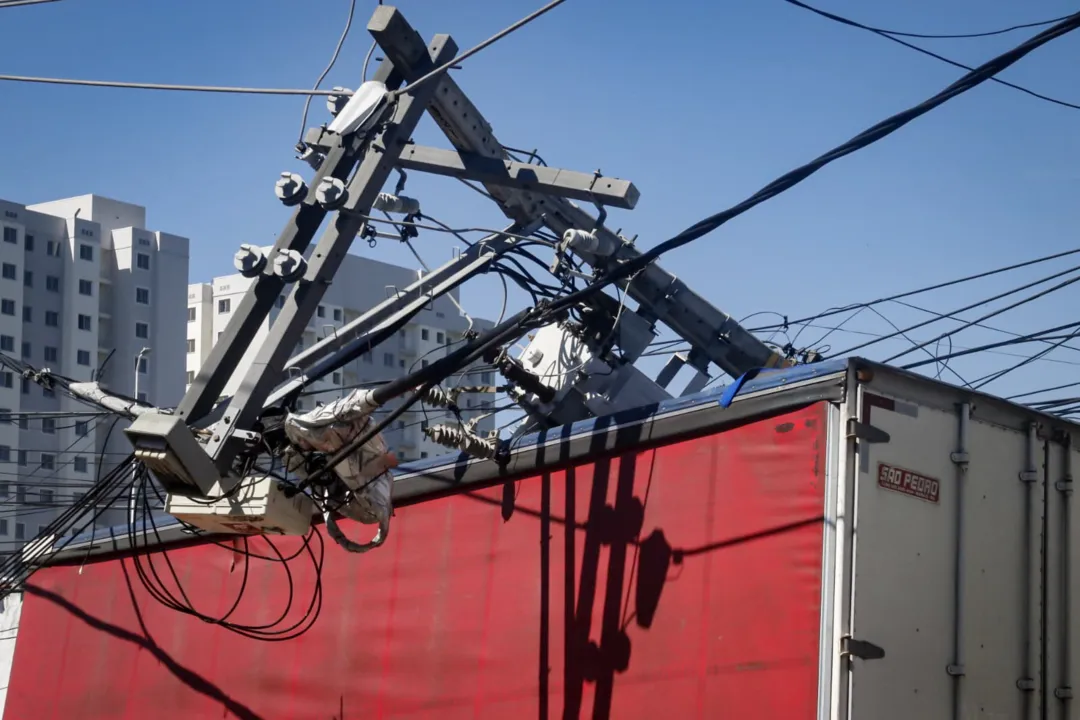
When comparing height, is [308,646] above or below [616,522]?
below

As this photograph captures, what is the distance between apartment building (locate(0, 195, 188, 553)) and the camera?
60938 millimetres

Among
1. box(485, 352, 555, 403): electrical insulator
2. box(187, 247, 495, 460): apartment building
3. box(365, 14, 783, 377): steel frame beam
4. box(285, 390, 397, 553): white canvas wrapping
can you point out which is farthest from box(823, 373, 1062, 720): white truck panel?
box(187, 247, 495, 460): apartment building

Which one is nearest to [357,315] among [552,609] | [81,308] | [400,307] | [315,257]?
[81,308]

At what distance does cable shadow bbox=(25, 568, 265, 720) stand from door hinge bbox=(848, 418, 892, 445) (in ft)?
18.9

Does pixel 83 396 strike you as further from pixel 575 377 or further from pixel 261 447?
pixel 575 377

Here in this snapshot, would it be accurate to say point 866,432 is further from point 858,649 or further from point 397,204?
point 397,204

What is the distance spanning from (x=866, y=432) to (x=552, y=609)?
2558 millimetres

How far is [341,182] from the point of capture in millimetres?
8500

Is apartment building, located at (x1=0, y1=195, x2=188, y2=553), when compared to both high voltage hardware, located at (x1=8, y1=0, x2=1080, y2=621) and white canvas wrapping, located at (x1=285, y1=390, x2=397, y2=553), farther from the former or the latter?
white canvas wrapping, located at (x1=285, y1=390, x2=397, y2=553)

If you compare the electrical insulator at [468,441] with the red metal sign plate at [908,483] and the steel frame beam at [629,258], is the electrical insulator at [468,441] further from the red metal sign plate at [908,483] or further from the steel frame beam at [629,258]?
the red metal sign plate at [908,483]

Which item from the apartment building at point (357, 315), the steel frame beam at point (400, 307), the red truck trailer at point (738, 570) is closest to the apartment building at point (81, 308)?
the apartment building at point (357, 315)

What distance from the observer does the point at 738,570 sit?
7355 mm

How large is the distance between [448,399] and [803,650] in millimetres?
3693

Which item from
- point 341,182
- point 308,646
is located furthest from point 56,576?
point 341,182
